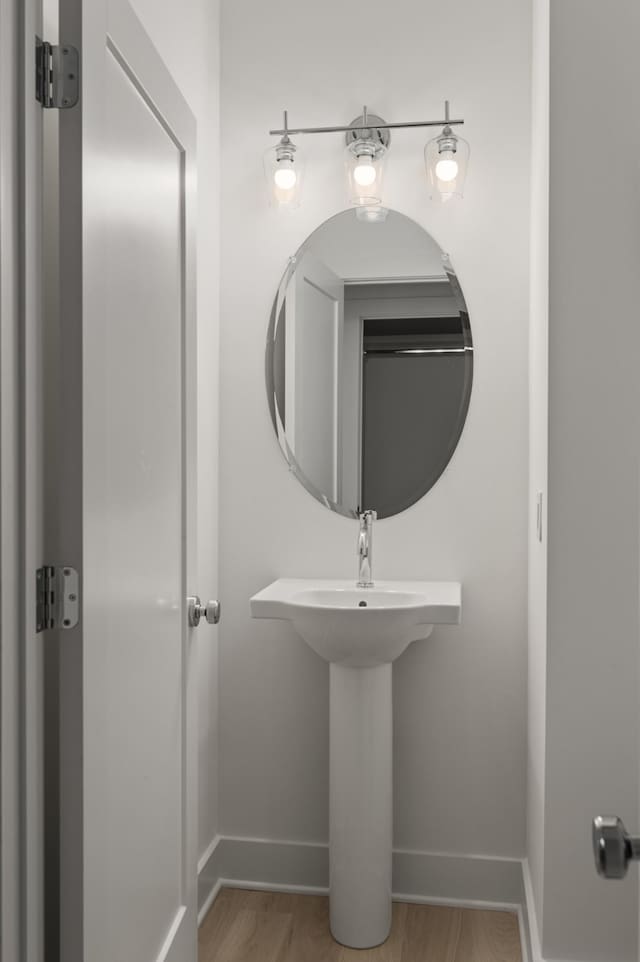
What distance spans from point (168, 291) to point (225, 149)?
3.71 feet

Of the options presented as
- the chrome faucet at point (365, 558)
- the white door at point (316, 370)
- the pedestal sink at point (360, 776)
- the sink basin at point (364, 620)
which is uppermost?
the white door at point (316, 370)

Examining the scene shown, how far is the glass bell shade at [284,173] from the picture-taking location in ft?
8.18

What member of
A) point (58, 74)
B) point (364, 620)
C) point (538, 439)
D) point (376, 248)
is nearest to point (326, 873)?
point (364, 620)

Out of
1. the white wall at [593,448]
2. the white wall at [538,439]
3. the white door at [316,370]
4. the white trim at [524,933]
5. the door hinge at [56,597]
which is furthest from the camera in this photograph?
the white door at [316,370]

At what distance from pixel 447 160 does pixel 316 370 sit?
699 mm

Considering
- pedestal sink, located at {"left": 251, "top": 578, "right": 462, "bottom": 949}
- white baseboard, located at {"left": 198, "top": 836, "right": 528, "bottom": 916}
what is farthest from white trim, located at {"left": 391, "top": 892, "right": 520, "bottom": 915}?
pedestal sink, located at {"left": 251, "top": 578, "right": 462, "bottom": 949}

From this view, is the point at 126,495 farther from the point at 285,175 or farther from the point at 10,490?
the point at 285,175

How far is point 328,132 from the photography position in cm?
254

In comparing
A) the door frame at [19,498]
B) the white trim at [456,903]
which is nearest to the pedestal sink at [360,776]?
the white trim at [456,903]

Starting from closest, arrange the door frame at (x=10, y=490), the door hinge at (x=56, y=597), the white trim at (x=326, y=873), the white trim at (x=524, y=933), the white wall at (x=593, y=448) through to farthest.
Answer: the door frame at (x=10, y=490), the door hinge at (x=56, y=597), the white wall at (x=593, y=448), the white trim at (x=524, y=933), the white trim at (x=326, y=873)

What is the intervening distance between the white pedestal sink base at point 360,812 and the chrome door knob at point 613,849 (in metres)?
1.49

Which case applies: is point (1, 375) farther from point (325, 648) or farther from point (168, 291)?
point (325, 648)

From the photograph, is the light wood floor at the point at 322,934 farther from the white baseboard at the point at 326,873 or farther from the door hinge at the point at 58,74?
the door hinge at the point at 58,74

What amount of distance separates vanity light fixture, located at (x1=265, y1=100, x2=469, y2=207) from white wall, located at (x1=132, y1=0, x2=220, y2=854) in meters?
0.20
